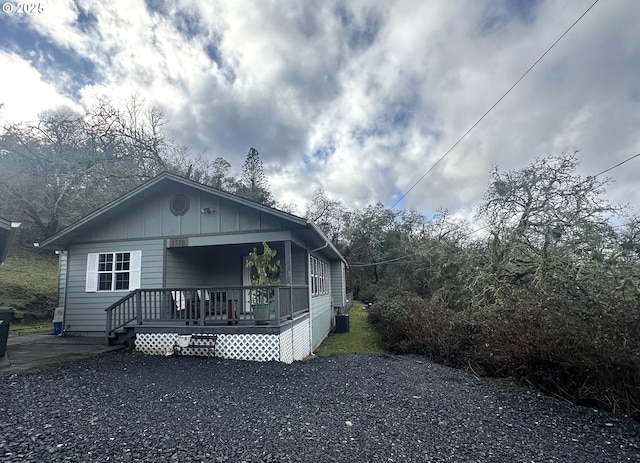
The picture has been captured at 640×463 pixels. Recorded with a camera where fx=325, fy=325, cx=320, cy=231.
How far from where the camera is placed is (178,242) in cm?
893

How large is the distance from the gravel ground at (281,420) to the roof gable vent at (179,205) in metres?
4.20

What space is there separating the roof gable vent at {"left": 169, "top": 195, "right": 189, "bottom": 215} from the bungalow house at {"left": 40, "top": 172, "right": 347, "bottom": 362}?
1.1 inches

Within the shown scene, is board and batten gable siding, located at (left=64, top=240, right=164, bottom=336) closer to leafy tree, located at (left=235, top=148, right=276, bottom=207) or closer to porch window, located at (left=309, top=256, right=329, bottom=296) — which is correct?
porch window, located at (left=309, top=256, right=329, bottom=296)

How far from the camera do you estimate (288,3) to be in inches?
362

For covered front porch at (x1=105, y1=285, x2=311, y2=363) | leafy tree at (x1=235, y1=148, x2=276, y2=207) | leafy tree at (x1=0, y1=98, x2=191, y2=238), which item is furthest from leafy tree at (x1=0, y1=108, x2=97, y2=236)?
covered front porch at (x1=105, y1=285, x2=311, y2=363)

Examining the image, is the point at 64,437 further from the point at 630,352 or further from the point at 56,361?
Result: the point at 630,352

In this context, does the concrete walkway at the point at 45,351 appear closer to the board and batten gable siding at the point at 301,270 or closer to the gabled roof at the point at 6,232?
the gabled roof at the point at 6,232

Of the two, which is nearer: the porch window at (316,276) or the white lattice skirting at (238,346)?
the white lattice skirting at (238,346)

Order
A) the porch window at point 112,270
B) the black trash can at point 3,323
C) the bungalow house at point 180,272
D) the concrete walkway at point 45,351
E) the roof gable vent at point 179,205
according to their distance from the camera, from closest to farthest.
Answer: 1. the concrete walkway at point 45,351
2. the black trash can at point 3,323
3. the bungalow house at point 180,272
4. the roof gable vent at point 179,205
5. the porch window at point 112,270

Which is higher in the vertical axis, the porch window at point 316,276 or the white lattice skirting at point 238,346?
→ the porch window at point 316,276

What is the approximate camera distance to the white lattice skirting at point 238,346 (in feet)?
22.4

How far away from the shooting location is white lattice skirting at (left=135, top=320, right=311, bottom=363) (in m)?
6.84

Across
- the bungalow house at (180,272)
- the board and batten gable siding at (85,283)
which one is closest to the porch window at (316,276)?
the bungalow house at (180,272)

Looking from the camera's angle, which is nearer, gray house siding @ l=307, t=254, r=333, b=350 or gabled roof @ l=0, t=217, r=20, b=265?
gabled roof @ l=0, t=217, r=20, b=265
